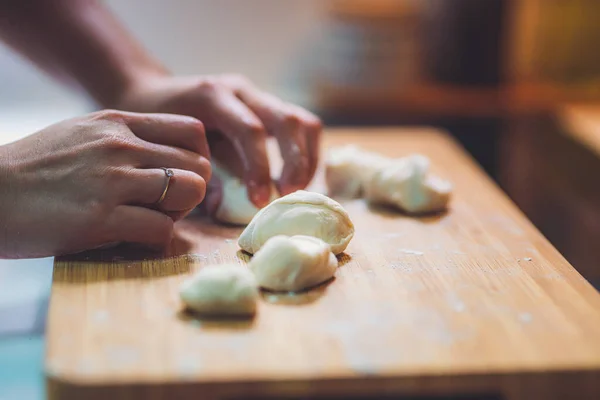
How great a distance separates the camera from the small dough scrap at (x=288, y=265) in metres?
0.85

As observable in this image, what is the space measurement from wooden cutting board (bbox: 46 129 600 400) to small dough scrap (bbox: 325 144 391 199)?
193 millimetres

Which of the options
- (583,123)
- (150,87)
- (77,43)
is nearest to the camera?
(150,87)

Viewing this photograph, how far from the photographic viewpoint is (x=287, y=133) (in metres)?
1.20

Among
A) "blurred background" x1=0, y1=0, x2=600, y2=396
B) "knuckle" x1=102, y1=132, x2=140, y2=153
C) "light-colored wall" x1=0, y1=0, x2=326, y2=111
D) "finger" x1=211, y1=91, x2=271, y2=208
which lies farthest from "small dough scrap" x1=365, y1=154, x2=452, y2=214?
"light-colored wall" x1=0, y1=0, x2=326, y2=111

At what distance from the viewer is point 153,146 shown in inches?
39.3

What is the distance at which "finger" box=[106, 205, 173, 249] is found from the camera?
926 millimetres

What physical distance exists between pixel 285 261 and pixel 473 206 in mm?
462

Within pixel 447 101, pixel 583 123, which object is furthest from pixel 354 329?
pixel 447 101

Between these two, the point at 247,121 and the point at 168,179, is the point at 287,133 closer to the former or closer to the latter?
the point at 247,121

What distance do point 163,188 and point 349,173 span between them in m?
0.36

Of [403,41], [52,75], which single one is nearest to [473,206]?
[52,75]

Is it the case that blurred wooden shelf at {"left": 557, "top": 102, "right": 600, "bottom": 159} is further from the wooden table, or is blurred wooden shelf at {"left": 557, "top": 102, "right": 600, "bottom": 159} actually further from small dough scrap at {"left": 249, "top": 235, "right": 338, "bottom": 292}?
small dough scrap at {"left": 249, "top": 235, "right": 338, "bottom": 292}

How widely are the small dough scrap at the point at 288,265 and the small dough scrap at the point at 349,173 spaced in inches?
14.5

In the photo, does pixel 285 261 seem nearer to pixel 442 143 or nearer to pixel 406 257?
pixel 406 257
